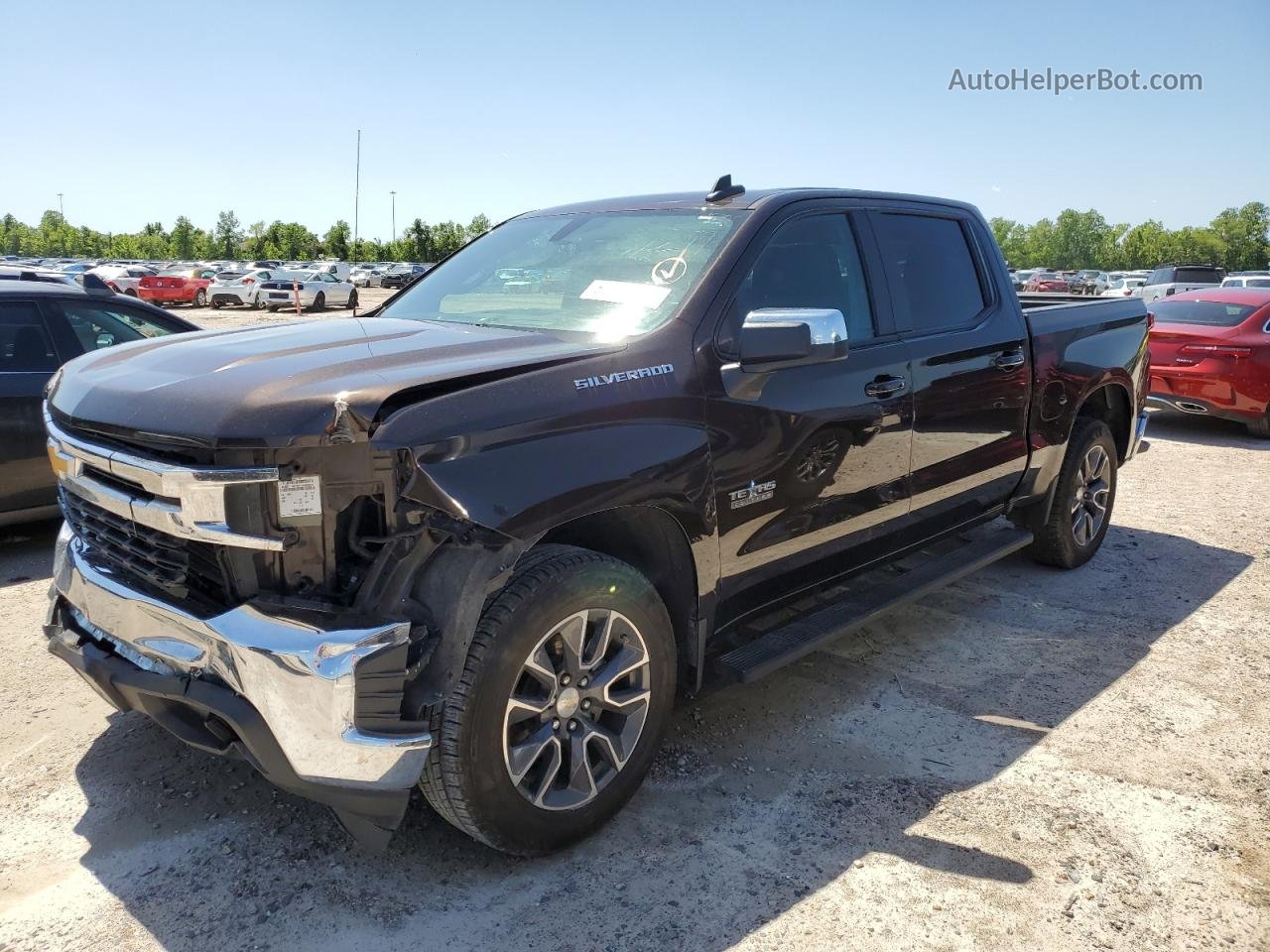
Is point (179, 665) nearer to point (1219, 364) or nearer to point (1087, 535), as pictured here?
point (1087, 535)

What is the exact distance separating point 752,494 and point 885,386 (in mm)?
890

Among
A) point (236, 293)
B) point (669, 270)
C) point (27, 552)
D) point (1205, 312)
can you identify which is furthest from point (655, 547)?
point (236, 293)

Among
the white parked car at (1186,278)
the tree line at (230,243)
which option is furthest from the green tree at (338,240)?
the white parked car at (1186,278)

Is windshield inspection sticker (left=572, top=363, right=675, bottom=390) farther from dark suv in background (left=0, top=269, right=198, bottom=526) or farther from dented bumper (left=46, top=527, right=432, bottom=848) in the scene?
dark suv in background (left=0, top=269, right=198, bottom=526)

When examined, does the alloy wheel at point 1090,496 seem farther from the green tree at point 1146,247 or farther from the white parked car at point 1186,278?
the green tree at point 1146,247

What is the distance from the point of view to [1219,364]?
1023cm

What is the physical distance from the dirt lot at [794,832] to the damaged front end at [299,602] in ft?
1.54

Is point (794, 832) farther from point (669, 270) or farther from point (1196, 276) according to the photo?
point (1196, 276)

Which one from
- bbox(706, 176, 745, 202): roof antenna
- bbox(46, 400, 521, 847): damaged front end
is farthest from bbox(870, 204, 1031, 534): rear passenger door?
bbox(46, 400, 521, 847): damaged front end

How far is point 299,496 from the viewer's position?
2.43m

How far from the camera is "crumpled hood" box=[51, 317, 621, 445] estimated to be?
2.35 metres

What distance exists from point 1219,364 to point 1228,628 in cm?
655

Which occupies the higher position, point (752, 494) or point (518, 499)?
point (518, 499)

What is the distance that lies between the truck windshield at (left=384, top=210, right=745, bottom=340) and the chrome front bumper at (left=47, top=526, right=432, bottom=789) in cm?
133
